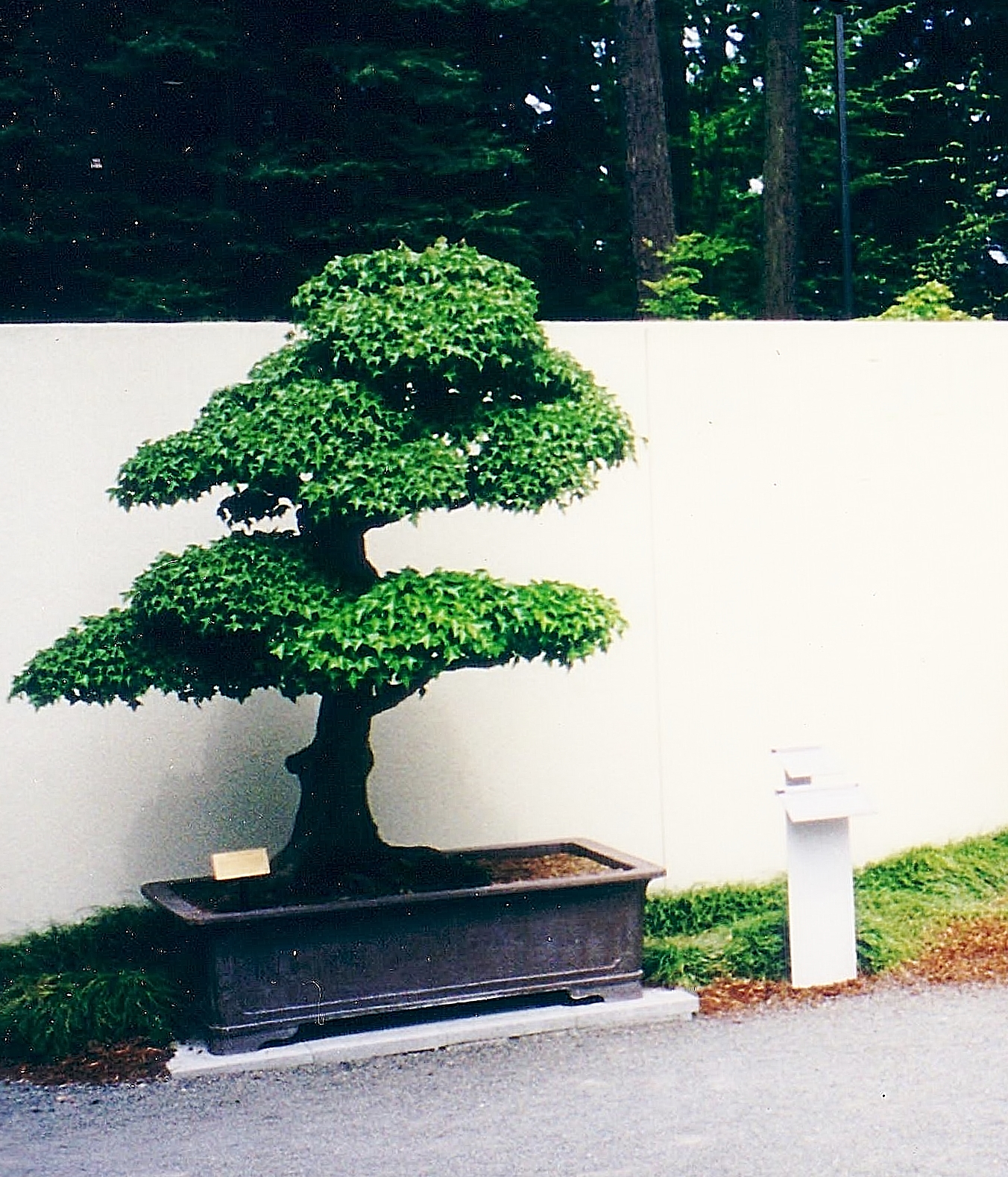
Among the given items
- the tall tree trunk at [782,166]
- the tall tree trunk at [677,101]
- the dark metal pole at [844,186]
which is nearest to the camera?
the dark metal pole at [844,186]

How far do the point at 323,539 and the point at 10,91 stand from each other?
584 centimetres

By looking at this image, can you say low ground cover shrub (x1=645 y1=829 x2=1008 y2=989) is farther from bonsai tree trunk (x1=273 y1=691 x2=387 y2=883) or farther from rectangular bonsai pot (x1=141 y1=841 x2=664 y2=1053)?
bonsai tree trunk (x1=273 y1=691 x2=387 y2=883)

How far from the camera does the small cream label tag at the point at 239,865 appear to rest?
12.8ft

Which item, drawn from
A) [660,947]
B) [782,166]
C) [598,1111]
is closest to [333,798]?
[660,947]

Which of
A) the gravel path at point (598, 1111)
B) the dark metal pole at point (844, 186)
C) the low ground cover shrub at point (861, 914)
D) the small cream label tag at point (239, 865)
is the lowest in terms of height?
the gravel path at point (598, 1111)

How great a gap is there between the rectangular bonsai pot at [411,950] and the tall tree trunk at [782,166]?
559 centimetres

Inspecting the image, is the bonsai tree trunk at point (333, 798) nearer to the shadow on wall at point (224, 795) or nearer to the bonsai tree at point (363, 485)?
the bonsai tree at point (363, 485)

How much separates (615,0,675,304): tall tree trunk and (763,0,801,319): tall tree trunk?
753 millimetres

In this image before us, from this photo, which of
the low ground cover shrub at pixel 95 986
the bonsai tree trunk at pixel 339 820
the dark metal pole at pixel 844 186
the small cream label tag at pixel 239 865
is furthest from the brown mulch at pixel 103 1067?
the dark metal pole at pixel 844 186

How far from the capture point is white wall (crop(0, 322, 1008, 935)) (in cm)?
450

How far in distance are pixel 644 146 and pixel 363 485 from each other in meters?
5.52

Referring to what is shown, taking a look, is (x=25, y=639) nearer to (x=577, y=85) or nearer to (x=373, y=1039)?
(x=373, y=1039)

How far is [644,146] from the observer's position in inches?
340

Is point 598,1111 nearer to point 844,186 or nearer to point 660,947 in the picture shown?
point 660,947
